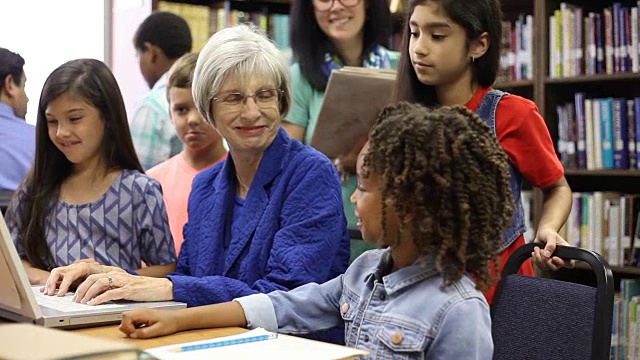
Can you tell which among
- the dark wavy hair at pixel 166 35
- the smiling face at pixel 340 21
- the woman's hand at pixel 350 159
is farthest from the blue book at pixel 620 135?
the dark wavy hair at pixel 166 35

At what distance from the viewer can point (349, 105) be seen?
206 centimetres

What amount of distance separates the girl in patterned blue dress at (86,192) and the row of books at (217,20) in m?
1.74

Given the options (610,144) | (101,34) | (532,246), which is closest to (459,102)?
(532,246)

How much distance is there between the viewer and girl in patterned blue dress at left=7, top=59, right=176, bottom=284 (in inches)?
76.6

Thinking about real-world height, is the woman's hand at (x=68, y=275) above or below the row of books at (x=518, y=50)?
below

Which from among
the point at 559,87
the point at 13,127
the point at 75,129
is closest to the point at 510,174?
the point at 75,129

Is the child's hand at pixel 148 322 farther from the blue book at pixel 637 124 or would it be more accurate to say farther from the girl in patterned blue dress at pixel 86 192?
the blue book at pixel 637 124

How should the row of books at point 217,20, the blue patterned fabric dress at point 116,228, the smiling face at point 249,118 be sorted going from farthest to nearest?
the row of books at point 217,20
the blue patterned fabric dress at point 116,228
the smiling face at point 249,118

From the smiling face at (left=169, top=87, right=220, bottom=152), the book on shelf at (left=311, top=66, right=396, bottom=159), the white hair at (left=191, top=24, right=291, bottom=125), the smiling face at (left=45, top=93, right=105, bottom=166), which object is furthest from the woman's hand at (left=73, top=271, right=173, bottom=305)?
the smiling face at (left=169, top=87, right=220, bottom=152)

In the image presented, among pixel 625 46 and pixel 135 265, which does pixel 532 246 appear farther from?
pixel 625 46

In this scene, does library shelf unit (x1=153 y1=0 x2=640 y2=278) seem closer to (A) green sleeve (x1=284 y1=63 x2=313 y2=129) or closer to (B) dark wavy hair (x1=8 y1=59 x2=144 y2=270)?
(A) green sleeve (x1=284 y1=63 x2=313 y2=129)

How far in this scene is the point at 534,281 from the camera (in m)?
1.47

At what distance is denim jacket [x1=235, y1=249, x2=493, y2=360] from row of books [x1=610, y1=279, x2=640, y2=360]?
86.7 inches

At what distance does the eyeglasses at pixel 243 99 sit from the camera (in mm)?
1814
